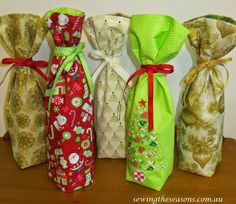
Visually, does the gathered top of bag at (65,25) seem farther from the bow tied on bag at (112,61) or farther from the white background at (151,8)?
the white background at (151,8)

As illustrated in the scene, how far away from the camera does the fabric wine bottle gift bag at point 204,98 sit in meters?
0.67

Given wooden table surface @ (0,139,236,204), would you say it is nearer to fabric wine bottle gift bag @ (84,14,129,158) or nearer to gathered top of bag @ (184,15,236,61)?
fabric wine bottle gift bag @ (84,14,129,158)

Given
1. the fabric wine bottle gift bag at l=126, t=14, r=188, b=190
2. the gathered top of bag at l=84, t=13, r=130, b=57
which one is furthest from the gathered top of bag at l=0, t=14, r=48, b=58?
the fabric wine bottle gift bag at l=126, t=14, r=188, b=190

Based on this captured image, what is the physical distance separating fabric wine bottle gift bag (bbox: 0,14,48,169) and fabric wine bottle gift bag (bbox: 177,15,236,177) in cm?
38

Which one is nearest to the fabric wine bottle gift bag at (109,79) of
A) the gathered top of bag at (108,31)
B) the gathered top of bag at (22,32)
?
the gathered top of bag at (108,31)

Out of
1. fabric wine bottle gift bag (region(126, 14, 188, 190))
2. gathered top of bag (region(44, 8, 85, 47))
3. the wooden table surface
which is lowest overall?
the wooden table surface

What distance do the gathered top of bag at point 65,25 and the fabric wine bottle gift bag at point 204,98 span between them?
27cm

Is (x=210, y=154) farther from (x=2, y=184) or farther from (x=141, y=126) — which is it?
(x=2, y=184)

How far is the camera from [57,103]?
2.19 ft

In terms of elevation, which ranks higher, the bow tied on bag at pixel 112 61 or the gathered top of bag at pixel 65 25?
the gathered top of bag at pixel 65 25

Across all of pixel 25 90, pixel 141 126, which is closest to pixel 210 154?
pixel 141 126

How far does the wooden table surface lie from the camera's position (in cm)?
69

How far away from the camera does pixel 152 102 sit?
686 millimetres

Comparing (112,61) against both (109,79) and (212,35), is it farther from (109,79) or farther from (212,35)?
(212,35)
